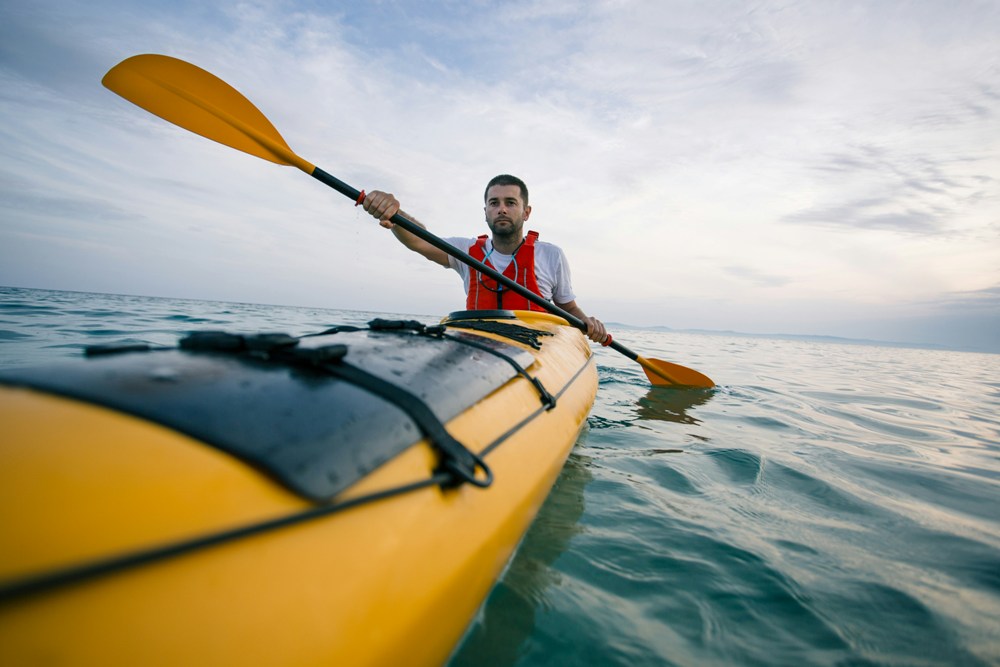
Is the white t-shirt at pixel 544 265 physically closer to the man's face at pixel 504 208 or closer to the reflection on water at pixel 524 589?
the man's face at pixel 504 208

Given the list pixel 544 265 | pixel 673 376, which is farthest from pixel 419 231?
pixel 673 376

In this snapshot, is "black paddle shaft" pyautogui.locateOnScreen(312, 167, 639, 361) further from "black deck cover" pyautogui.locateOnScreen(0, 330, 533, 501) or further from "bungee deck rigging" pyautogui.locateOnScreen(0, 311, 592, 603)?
"black deck cover" pyautogui.locateOnScreen(0, 330, 533, 501)

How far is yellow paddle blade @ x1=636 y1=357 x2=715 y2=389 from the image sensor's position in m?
5.84

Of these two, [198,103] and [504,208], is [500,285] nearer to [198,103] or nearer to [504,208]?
[504,208]

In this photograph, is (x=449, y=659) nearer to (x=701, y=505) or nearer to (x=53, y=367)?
(x=53, y=367)

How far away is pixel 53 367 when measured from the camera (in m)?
1.03

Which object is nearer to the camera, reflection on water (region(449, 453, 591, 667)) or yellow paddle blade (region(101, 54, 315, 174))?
reflection on water (region(449, 453, 591, 667))

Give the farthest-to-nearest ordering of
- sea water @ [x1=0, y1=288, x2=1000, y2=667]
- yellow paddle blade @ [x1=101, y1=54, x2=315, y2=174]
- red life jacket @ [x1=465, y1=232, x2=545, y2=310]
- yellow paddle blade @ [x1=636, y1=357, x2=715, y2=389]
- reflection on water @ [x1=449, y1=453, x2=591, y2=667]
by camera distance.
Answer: yellow paddle blade @ [x1=636, y1=357, x2=715, y2=389]
red life jacket @ [x1=465, y1=232, x2=545, y2=310]
yellow paddle blade @ [x1=101, y1=54, x2=315, y2=174]
sea water @ [x1=0, y1=288, x2=1000, y2=667]
reflection on water @ [x1=449, y1=453, x2=591, y2=667]

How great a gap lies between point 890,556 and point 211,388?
2.76 m

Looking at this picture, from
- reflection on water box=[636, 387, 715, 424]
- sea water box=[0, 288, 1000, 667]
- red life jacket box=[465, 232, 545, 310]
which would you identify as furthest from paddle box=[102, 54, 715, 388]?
reflection on water box=[636, 387, 715, 424]

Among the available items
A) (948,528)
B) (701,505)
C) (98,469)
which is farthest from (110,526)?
(948,528)

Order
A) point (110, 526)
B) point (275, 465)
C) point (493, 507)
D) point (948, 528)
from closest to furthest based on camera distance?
point (110, 526) < point (275, 465) < point (493, 507) < point (948, 528)

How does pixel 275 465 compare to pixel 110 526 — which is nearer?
pixel 110 526

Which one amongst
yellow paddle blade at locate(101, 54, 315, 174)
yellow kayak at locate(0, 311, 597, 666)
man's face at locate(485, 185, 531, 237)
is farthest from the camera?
man's face at locate(485, 185, 531, 237)
